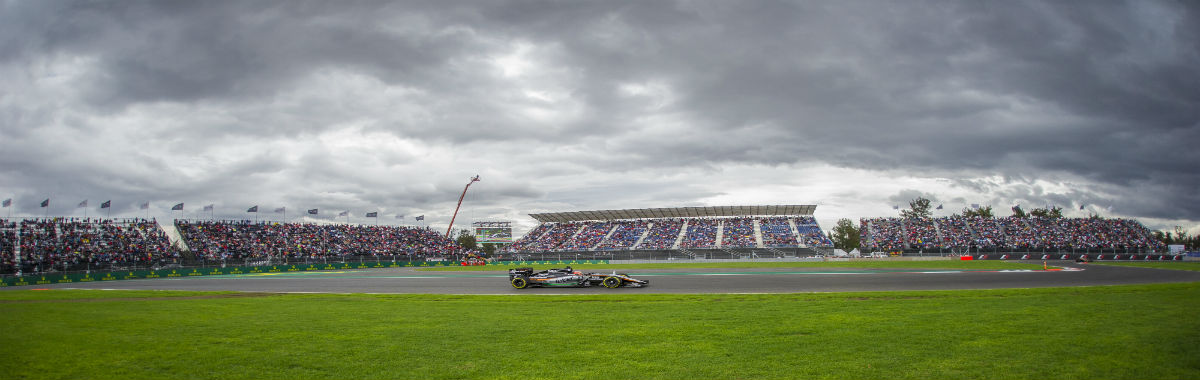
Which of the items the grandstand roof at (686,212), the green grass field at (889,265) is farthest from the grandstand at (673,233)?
the green grass field at (889,265)

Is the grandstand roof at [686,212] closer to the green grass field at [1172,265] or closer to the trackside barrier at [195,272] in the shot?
the trackside barrier at [195,272]

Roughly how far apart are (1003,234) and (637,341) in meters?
81.8

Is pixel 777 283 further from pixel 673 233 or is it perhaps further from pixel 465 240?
pixel 465 240

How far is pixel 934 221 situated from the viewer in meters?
79.4

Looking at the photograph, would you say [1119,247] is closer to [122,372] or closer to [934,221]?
[934,221]

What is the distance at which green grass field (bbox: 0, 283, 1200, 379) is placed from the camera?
7289 mm

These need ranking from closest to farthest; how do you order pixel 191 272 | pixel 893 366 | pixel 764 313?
1. pixel 893 366
2. pixel 764 313
3. pixel 191 272

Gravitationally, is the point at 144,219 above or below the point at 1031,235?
above

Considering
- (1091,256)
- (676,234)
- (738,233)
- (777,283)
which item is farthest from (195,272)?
(1091,256)

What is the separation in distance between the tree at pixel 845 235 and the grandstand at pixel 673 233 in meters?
46.3

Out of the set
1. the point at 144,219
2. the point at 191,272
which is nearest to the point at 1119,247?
the point at 191,272

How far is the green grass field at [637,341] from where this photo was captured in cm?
729

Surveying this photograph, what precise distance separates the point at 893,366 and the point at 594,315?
7.28 metres

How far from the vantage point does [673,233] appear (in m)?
86.6
